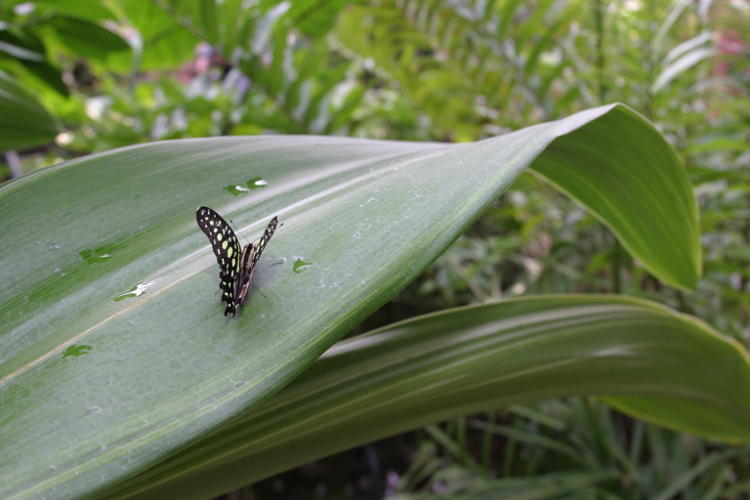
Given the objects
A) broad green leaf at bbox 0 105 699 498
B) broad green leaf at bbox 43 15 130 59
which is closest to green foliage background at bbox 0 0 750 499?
broad green leaf at bbox 43 15 130 59

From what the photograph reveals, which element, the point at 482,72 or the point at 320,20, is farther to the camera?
the point at 482,72

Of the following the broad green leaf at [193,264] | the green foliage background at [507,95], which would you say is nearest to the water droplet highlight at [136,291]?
the broad green leaf at [193,264]

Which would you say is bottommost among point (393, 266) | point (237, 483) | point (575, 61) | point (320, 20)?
point (237, 483)

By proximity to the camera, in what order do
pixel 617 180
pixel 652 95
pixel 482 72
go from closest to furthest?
1. pixel 617 180
2. pixel 652 95
3. pixel 482 72

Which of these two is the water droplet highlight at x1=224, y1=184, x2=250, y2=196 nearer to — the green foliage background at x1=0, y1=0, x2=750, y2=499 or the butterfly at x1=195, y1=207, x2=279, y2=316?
the butterfly at x1=195, y1=207, x2=279, y2=316

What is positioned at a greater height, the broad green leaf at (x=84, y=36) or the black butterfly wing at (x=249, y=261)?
the broad green leaf at (x=84, y=36)

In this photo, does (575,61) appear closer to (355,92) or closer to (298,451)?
(355,92)

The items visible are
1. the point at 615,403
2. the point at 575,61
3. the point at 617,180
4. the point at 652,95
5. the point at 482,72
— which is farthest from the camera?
the point at 482,72

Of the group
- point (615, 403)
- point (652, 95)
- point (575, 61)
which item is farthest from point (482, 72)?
point (615, 403)

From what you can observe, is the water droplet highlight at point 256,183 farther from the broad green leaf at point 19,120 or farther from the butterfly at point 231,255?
the broad green leaf at point 19,120
